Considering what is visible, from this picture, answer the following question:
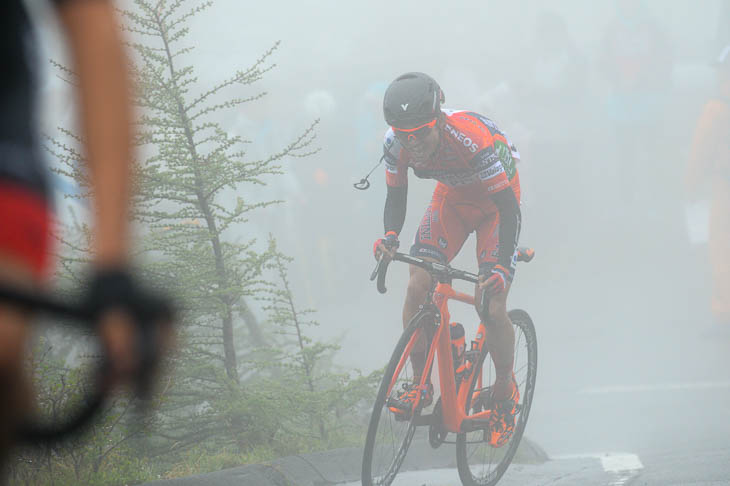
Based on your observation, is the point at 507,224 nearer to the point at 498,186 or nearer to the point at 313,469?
the point at 498,186

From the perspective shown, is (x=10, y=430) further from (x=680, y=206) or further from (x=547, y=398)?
(x=680, y=206)

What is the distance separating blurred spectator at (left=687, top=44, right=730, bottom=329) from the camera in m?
11.3

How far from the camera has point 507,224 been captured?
421 cm

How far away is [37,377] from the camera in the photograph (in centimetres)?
421

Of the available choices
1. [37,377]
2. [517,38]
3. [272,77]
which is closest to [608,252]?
[517,38]

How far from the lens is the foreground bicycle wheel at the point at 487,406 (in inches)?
185

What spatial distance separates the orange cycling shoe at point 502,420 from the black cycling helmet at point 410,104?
1.80 m

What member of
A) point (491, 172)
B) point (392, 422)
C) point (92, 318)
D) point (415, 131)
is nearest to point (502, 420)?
point (392, 422)

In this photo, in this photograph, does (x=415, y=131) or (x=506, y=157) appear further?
(x=506, y=157)

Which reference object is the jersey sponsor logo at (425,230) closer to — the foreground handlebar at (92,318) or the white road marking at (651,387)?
the foreground handlebar at (92,318)

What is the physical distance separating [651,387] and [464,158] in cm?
731

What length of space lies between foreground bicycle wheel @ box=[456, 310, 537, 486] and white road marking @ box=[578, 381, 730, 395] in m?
5.33

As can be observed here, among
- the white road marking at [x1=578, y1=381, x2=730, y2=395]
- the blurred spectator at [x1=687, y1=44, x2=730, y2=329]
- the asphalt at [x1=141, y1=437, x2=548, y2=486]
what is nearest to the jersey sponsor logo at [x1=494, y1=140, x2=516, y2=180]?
the asphalt at [x1=141, y1=437, x2=548, y2=486]

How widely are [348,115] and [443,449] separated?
10.5 meters
